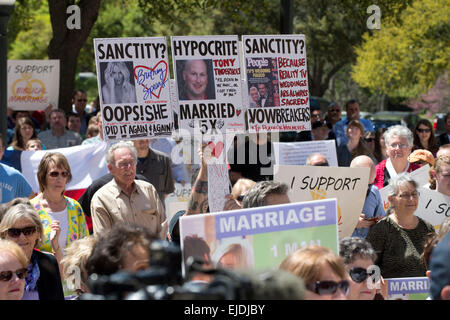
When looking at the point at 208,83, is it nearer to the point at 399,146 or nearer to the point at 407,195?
the point at 399,146

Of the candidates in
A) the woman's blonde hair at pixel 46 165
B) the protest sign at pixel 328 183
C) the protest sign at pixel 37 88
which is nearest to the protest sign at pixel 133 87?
the woman's blonde hair at pixel 46 165

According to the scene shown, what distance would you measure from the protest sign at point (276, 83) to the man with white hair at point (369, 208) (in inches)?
71.6

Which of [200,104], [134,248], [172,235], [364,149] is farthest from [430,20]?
[134,248]

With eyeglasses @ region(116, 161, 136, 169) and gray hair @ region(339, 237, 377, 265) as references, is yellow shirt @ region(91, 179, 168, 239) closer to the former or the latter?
eyeglasses @ region(116, 161, 136, 169)

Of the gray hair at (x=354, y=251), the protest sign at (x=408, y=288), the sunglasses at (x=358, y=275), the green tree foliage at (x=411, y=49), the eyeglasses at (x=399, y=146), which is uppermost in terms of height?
the green tree foliage at (x=411, y=49)

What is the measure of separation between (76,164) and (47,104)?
167 inches

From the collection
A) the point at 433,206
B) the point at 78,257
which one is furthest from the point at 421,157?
the point at 78,257

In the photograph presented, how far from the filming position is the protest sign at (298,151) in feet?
26.1

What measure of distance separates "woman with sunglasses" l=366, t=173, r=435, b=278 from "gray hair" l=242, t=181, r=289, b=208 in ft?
3.36

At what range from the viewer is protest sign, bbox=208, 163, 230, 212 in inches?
263

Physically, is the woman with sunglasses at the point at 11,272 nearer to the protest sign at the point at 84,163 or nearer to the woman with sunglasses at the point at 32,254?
the woman with sunglasses at the point at 32,254

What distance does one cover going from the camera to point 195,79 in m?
7.79

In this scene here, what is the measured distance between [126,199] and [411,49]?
27567mm

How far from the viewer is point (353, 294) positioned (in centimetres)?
386
